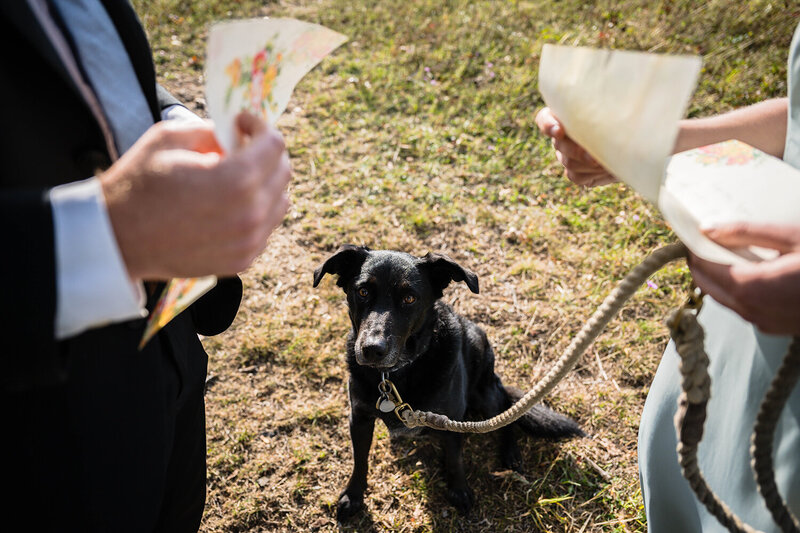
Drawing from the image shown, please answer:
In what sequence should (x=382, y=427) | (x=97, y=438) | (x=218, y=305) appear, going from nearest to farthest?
(x=97, y=438) → (x=218, y=305) → (x=382, y=427)

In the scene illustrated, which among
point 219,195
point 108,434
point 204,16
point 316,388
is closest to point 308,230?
point 316,388

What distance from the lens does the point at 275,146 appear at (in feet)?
2.64

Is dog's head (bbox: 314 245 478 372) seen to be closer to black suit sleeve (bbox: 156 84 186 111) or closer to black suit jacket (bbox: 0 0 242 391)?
black suit sleeve (bbox: 156 84 186 111)

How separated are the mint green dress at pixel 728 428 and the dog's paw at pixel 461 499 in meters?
1.04

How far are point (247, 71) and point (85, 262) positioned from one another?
0.40 meters

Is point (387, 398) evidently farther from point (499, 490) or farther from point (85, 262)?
point (85, 262)

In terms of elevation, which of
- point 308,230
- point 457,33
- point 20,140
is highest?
point 20,140

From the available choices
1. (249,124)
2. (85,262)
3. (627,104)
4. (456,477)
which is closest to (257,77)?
(249,124)

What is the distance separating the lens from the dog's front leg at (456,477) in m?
2.45

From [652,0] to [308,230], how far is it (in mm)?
4882

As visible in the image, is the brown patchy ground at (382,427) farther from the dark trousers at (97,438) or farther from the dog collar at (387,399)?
the dark trousers at (97,438)

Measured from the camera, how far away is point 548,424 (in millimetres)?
2592

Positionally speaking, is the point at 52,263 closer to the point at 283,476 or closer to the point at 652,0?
the point at 283,476

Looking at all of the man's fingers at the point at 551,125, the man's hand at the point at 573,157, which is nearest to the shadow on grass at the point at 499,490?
the man's hand at the point at 573,157
